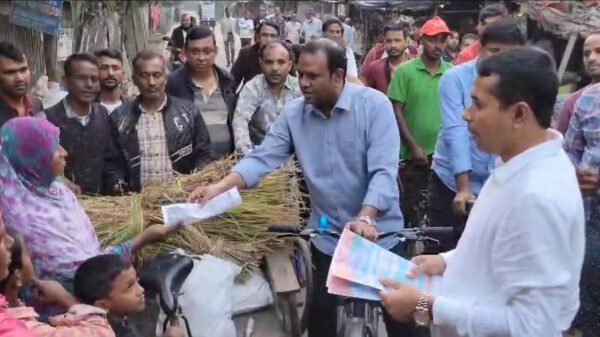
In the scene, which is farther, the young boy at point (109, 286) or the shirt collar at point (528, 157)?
the young boy at point (109, 286)

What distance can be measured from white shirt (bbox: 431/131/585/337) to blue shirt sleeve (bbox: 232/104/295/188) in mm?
1688

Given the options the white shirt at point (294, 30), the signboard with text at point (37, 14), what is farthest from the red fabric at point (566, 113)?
the white shirt at point (294, 30)

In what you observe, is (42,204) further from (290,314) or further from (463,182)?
(463,182)

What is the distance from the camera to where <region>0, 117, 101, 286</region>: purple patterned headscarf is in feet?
10.3

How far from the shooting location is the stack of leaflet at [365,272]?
8.36ft

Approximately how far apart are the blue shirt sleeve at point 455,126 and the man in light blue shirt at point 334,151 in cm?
62

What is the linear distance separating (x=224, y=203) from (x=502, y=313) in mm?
1658

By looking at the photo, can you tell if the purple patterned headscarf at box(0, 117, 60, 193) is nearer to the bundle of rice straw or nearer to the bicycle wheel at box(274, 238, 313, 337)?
the bundle of rice straw

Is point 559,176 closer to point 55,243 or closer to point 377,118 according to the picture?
point 377,118

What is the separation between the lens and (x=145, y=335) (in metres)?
3.67

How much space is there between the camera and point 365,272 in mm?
2602

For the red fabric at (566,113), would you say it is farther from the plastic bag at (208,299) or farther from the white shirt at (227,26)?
the white shirt at (227,26)

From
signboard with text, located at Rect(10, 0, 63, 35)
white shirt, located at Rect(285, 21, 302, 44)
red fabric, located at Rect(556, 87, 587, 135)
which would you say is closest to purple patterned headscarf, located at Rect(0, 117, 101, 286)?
red fabric, located at Rect(556, 87, 587, 135)

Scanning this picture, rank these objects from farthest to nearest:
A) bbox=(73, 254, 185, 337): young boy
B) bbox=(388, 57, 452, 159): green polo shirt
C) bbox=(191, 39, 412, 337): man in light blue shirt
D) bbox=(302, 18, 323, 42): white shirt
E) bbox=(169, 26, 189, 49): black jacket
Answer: bbox=(302, 18, 323, 42): white shirt → bbox=(169, 26, 189, 49): black jacket → bbox=(388, 57, 452, 159): green polo shirt → bbox=(191, 39, 412, 337): man in light blue shirt → bbox=(73, 254, 185, 337): young boy
